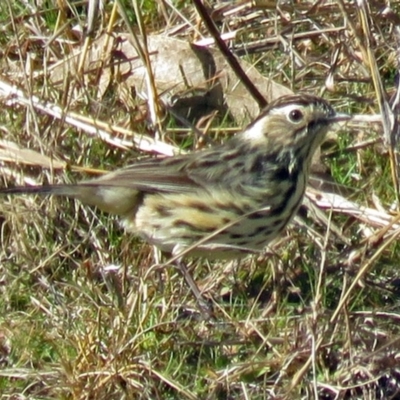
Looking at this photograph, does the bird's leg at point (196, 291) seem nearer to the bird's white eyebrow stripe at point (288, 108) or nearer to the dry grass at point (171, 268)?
the dry grass at point (171, 268)

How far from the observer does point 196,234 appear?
707cm

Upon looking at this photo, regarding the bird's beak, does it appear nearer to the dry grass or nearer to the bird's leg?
the dry grass

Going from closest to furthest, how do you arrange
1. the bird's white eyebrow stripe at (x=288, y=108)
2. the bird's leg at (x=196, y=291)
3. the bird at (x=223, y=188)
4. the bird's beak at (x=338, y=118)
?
the bird's leg at (x=196, y=291) → the bird at (x=223, y=188) → the bird's beak at (x=338, y=118) → the bird's white eyebrow stripe at (x=288, y=108)

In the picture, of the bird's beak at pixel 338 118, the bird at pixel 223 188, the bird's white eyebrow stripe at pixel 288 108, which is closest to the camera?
the bird at pixel 223 188

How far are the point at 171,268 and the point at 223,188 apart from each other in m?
0.46

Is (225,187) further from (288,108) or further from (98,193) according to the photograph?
(98,193)

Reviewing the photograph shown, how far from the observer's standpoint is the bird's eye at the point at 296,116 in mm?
7168

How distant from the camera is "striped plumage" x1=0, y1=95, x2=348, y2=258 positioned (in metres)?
6.96

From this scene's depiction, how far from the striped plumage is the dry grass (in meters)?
0.22

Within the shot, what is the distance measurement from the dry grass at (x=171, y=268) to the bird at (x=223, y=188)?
0.21 metres

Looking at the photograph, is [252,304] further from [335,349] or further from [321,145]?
[321,145]

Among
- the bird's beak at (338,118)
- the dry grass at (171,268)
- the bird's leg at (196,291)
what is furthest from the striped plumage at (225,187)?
the dry grass at (171,268)

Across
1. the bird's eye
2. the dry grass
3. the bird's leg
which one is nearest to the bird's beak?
the bird's eye

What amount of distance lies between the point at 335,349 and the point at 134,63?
2652mm
